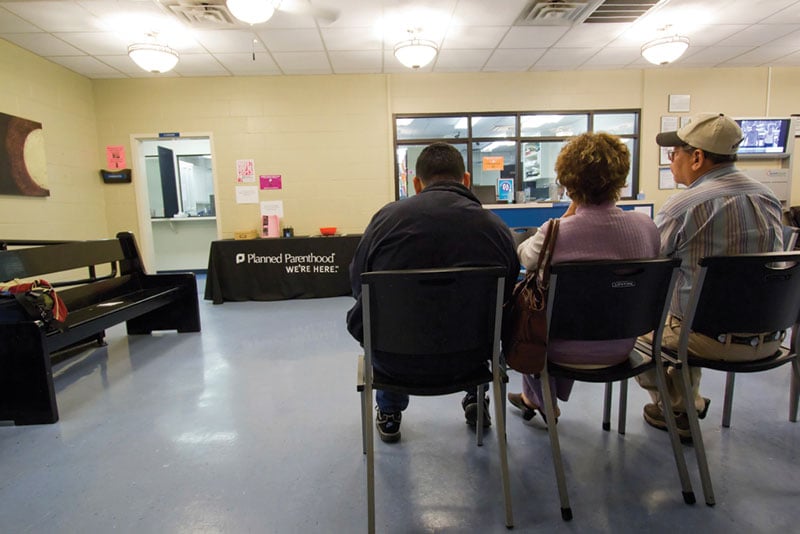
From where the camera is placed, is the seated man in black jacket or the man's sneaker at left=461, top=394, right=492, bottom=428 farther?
the man's sneaker at left=461, top=394, right=492, bottom=428

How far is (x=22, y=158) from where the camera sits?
171 inches

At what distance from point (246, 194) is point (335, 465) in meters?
4.98

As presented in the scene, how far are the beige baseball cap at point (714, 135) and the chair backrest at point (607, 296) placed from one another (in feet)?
2.12

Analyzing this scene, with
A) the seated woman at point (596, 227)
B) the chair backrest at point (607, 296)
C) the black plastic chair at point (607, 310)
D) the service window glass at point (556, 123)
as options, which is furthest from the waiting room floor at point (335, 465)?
the service window glass at point (556, 123)

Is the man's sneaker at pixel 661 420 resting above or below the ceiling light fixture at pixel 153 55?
below

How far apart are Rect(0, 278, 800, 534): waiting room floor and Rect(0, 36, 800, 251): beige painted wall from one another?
379 cm

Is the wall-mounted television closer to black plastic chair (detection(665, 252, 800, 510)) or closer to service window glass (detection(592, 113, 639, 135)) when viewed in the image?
service window glass (detection(592, 113, 639, 135))

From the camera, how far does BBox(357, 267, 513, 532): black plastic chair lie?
1174 mm

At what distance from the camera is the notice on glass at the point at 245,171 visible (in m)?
5.77

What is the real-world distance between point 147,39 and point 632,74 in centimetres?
628

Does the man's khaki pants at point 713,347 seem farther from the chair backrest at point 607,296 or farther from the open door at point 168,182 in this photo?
the open door at point 168,182

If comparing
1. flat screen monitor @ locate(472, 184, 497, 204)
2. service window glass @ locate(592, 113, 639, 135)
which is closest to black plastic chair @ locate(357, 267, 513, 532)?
flat screen monitor @ locate(472, 184, 497, 204)

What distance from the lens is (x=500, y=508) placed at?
138 cm

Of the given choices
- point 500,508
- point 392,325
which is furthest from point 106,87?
point 500,508
